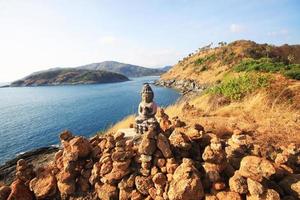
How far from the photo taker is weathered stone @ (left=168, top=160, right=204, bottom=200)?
598 centimetres

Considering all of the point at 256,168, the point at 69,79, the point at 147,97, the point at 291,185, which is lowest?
the point at 69,79

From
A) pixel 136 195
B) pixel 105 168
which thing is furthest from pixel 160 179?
pixel 105 168

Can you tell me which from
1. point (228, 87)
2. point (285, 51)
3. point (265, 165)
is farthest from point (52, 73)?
point (265, 165)

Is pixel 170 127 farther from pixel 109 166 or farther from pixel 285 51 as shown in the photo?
pixel 285 51

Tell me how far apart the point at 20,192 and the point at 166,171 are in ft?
14.8

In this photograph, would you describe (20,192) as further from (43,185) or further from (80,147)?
(80,147)

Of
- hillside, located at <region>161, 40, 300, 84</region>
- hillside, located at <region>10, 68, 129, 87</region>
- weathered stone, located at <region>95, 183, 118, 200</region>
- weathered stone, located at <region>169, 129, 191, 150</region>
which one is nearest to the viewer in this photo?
weathered stone, located at <region>95, 183, 118, 200</region>

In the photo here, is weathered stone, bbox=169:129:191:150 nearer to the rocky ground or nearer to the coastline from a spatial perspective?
the rocky ground

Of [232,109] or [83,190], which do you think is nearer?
[83,190]

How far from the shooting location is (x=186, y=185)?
603cm

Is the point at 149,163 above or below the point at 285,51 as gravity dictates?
below

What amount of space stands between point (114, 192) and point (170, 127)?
316cm

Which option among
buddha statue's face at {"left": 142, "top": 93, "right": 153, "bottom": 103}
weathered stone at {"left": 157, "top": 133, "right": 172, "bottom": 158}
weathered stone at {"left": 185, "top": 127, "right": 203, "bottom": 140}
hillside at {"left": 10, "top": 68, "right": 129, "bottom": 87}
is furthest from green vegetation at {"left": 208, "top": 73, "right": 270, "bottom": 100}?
hillside at {"left": 10, "top": 68, "right": 129, "bottom": 87}

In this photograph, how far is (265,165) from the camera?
6.14 meters
